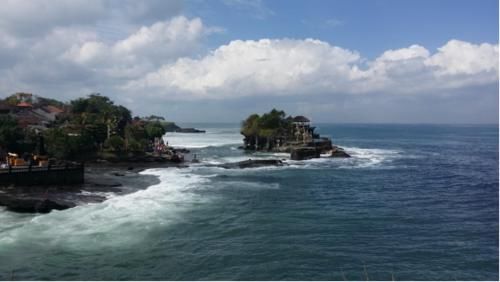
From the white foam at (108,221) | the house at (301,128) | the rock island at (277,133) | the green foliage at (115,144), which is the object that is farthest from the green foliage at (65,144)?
the house at (301,128)

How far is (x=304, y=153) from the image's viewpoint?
277 feet

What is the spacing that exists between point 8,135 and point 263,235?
43978 mm

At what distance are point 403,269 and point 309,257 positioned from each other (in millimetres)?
5108

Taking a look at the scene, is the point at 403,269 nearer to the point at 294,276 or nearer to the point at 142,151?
the point at 294,276

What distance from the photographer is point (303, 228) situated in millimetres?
31953

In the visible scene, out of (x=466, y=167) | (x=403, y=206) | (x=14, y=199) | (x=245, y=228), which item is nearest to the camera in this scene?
(x=245, y=228)

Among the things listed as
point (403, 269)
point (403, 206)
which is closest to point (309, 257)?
point (403, 269)

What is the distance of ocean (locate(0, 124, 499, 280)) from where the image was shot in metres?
23.4

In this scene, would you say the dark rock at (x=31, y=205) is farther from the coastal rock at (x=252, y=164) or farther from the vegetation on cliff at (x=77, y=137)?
the coastal rock at (x=252, y=164)

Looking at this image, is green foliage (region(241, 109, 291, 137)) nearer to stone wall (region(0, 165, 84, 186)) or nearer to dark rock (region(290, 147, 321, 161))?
dark rock (region(290, 147, 321, 161))

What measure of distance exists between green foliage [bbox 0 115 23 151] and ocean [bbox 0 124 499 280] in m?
23.9

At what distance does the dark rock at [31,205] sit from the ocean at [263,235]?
2.96 ft

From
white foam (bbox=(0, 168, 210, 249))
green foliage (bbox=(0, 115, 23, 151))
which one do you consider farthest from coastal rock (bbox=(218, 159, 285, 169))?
→ green foliage (bbox=(0, 115, 23, 151))

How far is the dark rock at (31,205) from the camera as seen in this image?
3450 cm
